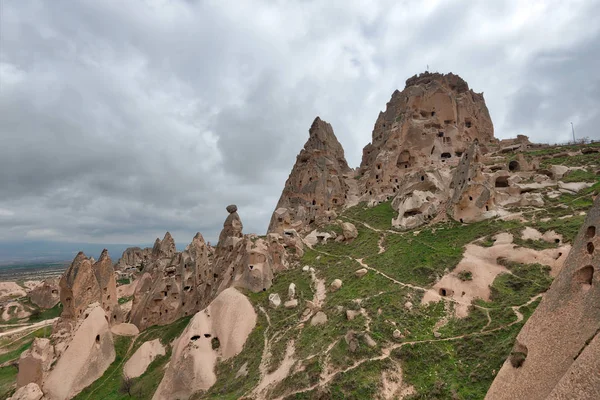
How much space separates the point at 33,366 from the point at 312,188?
4788cm

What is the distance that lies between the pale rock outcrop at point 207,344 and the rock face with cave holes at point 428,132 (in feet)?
109

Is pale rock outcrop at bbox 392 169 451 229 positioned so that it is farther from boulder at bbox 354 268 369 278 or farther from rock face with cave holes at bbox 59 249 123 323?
Result: rock face with cave holes at bbox 59 249 123 323

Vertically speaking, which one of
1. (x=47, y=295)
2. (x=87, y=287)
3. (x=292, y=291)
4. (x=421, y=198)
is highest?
(x=421, y=198)

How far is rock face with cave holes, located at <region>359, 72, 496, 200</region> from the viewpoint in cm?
5712

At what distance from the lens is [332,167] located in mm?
69562

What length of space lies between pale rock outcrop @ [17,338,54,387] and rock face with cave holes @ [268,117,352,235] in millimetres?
33692

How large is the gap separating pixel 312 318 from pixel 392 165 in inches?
1516

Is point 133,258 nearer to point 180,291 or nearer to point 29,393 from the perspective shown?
point 180,291

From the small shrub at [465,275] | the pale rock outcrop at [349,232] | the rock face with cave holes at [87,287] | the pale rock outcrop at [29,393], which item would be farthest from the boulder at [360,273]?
the pale rock outcrop at [29,393]

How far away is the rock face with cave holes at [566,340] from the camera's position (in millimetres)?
8359

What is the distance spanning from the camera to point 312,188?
64375 mm

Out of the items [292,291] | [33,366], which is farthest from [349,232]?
[33,366]

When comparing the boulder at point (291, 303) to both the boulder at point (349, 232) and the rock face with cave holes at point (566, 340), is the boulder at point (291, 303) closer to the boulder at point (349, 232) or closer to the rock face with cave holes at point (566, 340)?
the boulder at point (349, 232)

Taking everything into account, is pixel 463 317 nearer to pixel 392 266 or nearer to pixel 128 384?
pixel 392 266
